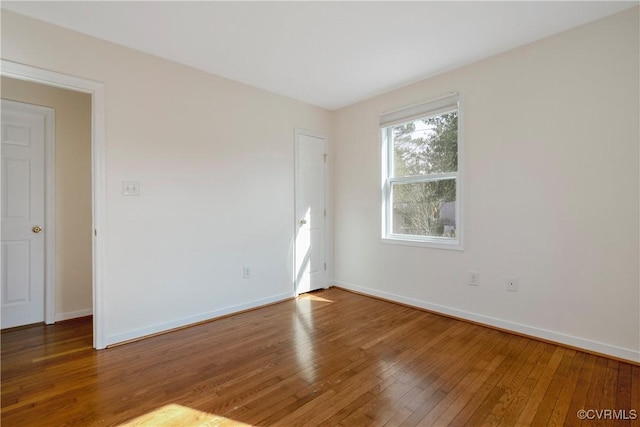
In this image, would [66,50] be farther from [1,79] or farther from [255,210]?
[255,210]

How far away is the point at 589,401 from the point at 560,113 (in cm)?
204

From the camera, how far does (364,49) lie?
8.53 feet

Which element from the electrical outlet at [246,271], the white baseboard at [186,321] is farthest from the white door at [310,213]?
the electrical outlet at [246,271]

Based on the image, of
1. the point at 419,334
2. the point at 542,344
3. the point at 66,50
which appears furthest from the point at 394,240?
the point at 66,50

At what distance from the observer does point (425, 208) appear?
335 cm

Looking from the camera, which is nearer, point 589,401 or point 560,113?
point 589,401

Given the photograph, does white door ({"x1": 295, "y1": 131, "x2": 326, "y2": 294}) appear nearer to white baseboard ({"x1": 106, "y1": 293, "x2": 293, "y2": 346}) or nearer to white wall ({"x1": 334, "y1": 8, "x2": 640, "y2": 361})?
white baseboard ({"x1": 106, "y1": 293, "x2": 293, "y2": 346})

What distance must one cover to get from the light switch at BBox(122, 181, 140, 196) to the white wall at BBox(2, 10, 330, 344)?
0.15ft

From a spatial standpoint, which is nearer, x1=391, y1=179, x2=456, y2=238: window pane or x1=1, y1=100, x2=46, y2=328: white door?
x1=1, y1=100, x2=46, y2=328: white door

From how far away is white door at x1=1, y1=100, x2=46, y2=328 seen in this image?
2.80 metres

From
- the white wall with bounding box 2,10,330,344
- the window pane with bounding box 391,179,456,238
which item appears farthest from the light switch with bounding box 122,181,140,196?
the window pane with bounding box 391,179,456,238

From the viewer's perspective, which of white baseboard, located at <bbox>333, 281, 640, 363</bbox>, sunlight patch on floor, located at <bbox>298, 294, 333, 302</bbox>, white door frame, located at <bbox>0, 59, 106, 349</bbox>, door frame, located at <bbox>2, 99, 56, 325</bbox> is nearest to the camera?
white baseboard, located at <bbox>333, 281, 640, 363</bbox>

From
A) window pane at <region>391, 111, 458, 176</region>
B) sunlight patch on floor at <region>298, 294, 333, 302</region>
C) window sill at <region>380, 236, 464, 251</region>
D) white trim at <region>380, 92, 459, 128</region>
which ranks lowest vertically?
sunlight patch on floor at <region>298, 294, 333, 302</region>

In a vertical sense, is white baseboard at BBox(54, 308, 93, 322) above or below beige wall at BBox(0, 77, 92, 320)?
below
